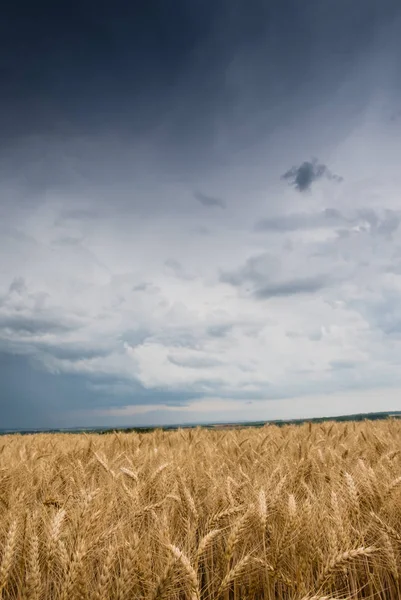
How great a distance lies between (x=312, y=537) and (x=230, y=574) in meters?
0.60

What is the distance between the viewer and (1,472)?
356 centimetres

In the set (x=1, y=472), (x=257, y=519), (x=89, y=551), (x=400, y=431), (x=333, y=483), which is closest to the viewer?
(x=89, y=551)

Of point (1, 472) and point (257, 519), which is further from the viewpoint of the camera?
point (1, 472)

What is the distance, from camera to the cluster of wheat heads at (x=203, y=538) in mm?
1664

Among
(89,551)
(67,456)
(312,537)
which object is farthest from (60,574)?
(67,456)

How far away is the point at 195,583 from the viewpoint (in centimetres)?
150

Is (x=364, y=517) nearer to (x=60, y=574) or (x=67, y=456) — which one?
(x=60, y=574)

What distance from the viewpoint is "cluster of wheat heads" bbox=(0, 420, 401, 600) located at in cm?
166

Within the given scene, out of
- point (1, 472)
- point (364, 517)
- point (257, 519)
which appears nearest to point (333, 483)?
point (364, 517)

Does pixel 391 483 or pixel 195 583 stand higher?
pixel 391 483

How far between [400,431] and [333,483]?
508 centimetres

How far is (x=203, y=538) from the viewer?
1692 mm

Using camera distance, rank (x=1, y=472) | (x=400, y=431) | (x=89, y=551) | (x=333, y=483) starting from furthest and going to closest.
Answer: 1. (x=400, y=431)
2. (x=1, y=472)
3. (x=333, y=483)
4. (x=89, y=551)

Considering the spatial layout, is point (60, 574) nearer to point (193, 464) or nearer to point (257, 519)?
point (257, 519)
